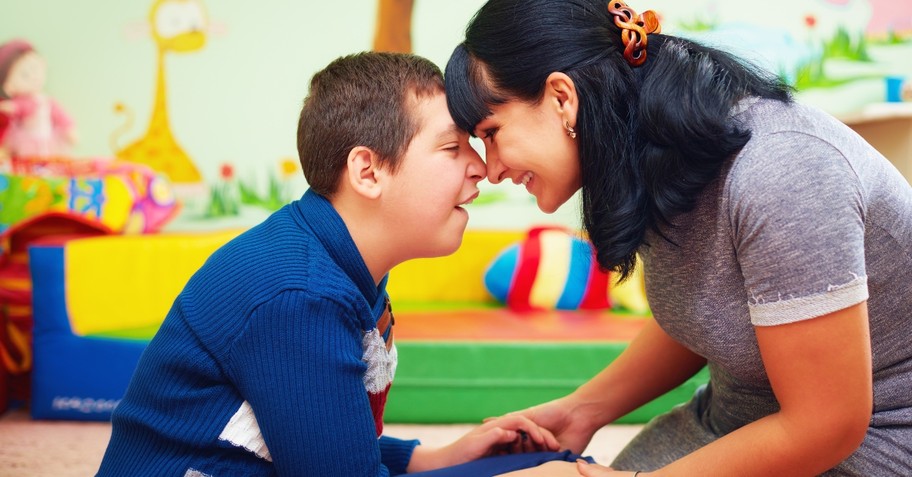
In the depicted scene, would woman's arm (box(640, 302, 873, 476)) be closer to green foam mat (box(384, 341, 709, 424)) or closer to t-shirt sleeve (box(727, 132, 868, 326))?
t-shirt sleeve (box(727, 132, 868, 326))

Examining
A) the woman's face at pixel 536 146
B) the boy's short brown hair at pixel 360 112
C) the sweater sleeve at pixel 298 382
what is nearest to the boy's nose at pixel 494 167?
the woman's face at pixel 536 146

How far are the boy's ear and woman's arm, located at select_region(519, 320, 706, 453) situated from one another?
0.47 m

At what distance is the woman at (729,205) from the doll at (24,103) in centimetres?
247

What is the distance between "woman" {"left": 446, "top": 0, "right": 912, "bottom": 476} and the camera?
0.92 meters

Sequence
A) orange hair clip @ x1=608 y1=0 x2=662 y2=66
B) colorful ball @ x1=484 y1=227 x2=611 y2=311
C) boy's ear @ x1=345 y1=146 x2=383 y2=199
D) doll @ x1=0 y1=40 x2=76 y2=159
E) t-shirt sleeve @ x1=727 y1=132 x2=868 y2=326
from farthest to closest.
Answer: doll @ x1=0 y1=40 x2=76 y2=159, colorful ball @ x1=484 y1=227 x2=611 y2=311, boy's ear @ x1=345 y1=146 x2=383 y2=199, orange hair clip @ x1=608 y1=0 x2=662 y2=66, t-shirt sleeve @ x1=727 y1=132 x2=868 y2=326

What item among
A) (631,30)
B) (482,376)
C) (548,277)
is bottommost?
(482,376)

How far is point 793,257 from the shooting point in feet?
2.99

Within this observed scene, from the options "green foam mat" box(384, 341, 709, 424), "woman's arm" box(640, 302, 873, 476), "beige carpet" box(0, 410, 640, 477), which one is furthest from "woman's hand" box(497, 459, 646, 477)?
"green foam mat" box(384, 341, 709, 424)

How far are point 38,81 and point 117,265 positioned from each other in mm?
974

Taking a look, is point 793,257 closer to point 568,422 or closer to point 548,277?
point 568,422

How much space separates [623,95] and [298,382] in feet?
1.76

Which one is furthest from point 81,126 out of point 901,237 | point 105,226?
point 901,237

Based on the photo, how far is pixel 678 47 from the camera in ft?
3.46

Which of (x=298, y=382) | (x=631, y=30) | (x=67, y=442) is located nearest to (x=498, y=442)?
(x=298, y=382)
